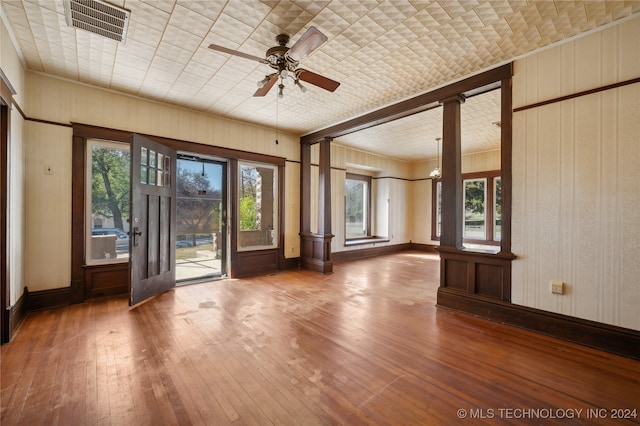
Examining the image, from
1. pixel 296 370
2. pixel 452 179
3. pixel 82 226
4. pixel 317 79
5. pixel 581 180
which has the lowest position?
pixel 296 370

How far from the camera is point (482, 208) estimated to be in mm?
7867

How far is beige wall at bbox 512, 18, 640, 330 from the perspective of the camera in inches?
97.3

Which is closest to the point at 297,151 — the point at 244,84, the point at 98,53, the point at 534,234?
the point at 244,84

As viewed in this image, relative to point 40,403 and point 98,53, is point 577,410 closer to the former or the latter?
point 40,403

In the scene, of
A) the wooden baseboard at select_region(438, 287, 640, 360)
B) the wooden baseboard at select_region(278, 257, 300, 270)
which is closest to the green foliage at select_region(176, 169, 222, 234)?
the wooden baseboard at select_region(278, 257, 300, 270)

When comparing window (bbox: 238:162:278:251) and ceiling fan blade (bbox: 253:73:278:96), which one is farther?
window (bbox: 238:162:278:251)

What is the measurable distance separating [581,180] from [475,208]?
18.6 feet

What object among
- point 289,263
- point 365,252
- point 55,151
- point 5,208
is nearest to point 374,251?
point 365,252

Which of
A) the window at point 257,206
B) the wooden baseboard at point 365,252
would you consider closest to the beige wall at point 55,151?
the window at point 257,206

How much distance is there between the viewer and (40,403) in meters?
1.80

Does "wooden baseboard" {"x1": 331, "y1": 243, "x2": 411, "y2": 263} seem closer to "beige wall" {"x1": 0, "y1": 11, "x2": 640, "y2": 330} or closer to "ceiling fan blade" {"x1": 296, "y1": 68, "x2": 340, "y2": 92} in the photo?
"beige wall" {"x1": 0, "y1": 11, "x2": 640, "y2": 330}

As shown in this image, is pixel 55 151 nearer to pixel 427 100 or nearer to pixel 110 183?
pixel 110 183

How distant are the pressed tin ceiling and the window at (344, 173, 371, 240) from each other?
4.00 m

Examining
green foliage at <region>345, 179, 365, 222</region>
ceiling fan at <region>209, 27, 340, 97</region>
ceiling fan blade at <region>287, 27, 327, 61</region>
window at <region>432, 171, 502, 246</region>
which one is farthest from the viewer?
green foliage at <region>345, 179, 365, 222</region>
